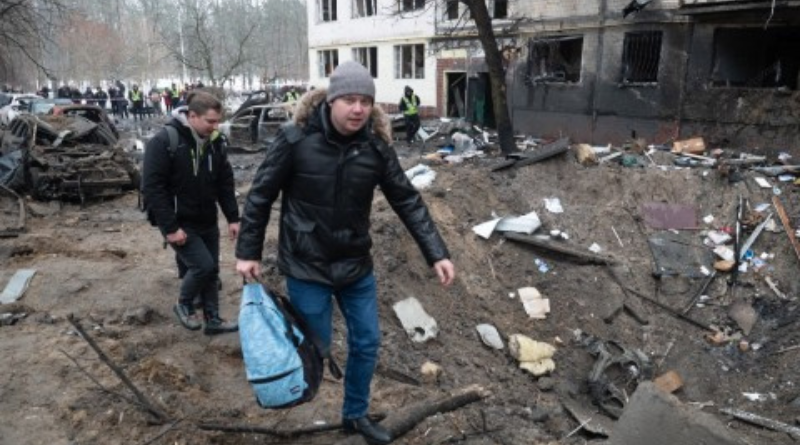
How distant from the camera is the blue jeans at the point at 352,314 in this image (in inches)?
118

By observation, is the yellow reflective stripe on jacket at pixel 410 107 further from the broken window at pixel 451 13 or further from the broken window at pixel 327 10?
the broken window at pixel 327 10

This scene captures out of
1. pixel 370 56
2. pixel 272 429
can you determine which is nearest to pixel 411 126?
pixel 370 56

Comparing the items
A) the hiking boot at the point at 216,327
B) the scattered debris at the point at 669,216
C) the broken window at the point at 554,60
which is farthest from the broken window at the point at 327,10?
the hiking boot at the point at 216,327

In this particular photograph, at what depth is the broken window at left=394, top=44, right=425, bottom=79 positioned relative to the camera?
78.2ft

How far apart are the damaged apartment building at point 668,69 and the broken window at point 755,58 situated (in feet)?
0.08

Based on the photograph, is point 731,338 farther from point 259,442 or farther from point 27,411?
point 27,411

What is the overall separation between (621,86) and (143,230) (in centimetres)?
1232

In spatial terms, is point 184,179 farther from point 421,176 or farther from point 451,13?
point 451,13

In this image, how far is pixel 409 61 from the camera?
24688 millimetres

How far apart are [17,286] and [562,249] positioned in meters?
6.45

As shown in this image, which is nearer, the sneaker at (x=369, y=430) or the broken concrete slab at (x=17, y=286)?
the sneaker at (x=369, y=430)

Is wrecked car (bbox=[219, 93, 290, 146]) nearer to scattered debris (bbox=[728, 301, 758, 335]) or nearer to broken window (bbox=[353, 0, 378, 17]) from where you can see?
broken window (bbox=[353, 0, 378, 17])

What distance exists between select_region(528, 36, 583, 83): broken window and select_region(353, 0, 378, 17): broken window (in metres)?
10.4

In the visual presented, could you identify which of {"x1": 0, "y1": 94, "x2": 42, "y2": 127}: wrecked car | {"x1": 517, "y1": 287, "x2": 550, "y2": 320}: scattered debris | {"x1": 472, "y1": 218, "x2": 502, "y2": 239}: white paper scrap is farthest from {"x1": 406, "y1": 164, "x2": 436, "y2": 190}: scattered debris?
{"x1": 0, "y1": 94, "x2": 42, "y2": 127}: wrecked car
